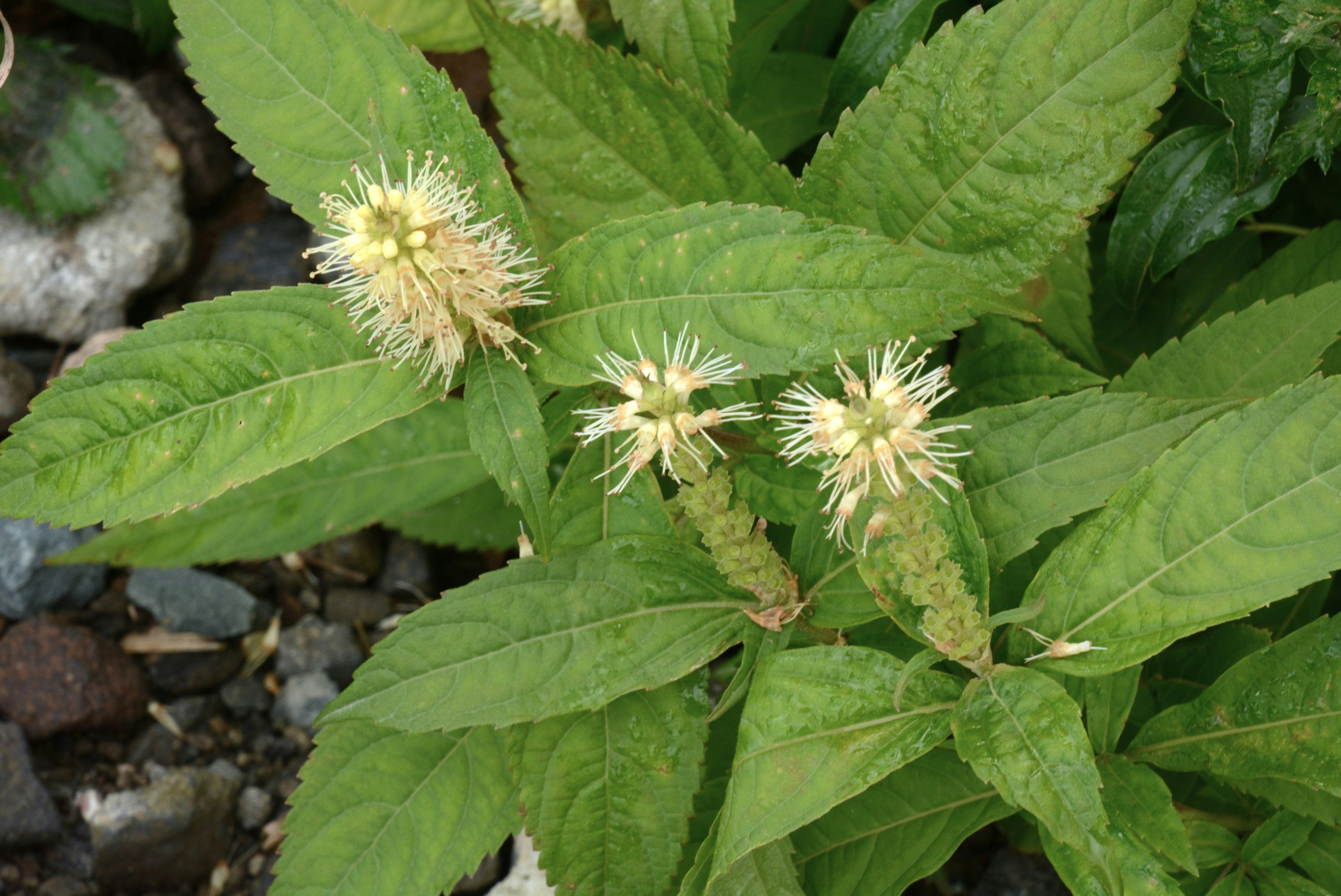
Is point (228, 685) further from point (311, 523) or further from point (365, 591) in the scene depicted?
point (311, 523)

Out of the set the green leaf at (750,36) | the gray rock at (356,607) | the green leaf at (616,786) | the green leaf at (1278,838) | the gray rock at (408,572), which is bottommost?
the green leaf at (1278,838)

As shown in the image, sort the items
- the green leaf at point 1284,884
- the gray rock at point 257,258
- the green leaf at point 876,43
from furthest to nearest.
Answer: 1. the gray rock at point 257,258
2. the green leaf at point 876,43
3. the green leaf at point 1284,884

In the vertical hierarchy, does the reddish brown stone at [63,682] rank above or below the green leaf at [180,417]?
above

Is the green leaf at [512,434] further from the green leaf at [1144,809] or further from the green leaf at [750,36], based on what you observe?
the green leaf at [750,36]

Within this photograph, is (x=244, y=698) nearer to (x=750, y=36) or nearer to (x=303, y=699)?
(x=303, y=699)

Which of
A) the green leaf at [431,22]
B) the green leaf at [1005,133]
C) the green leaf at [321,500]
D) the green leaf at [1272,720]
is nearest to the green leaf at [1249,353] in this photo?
the green leaf at [1005,133]

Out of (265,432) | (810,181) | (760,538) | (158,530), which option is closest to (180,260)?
(158,530)

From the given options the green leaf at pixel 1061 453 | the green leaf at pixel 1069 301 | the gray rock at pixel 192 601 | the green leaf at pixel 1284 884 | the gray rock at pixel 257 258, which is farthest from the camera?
the gray rock at pixel 257 258

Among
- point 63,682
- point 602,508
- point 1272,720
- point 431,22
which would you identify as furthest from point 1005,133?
point 63,682
